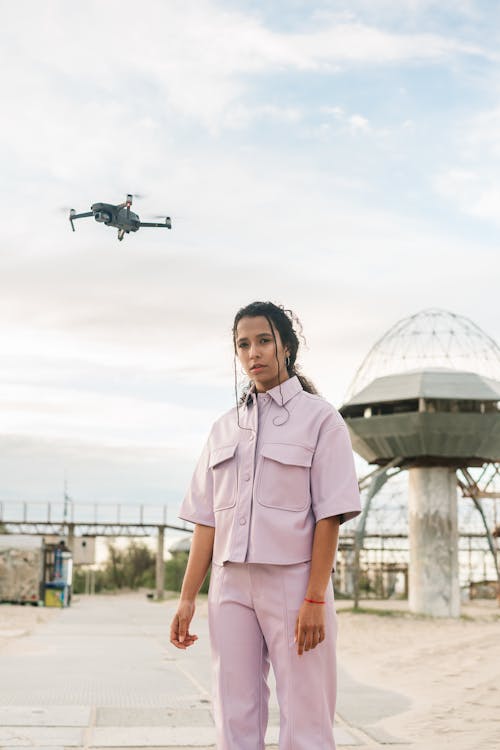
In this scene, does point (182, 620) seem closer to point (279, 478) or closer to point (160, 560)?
point (279, 478)

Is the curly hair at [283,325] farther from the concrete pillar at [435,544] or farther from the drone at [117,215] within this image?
the concrete pillar at [435,544]

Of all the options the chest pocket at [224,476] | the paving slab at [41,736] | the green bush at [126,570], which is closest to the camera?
the chest pocket at [224,476]

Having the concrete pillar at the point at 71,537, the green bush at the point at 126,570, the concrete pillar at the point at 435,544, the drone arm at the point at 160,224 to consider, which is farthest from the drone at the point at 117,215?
the green bush at the point at 126,570

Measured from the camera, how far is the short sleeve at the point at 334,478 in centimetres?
347

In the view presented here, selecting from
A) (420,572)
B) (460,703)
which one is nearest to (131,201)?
(460,703)

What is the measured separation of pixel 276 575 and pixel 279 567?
0.03 m

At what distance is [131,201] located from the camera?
1653 centimetres

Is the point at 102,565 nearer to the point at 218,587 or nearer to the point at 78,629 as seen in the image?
the point at 78,629

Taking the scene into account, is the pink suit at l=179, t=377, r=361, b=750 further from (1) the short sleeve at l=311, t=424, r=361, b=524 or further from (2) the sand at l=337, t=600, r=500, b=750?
(2) the sand at l=337, t=600, r=500, b=750

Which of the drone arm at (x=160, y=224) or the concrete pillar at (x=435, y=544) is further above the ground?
the drone arm at (x=160, y=224)

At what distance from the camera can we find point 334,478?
11.6 feet

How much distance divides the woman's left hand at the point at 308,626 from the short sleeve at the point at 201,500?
566 millimetres

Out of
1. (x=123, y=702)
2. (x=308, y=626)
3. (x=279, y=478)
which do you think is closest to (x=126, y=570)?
(x=123, y=702)

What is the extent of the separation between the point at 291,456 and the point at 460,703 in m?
5.36
